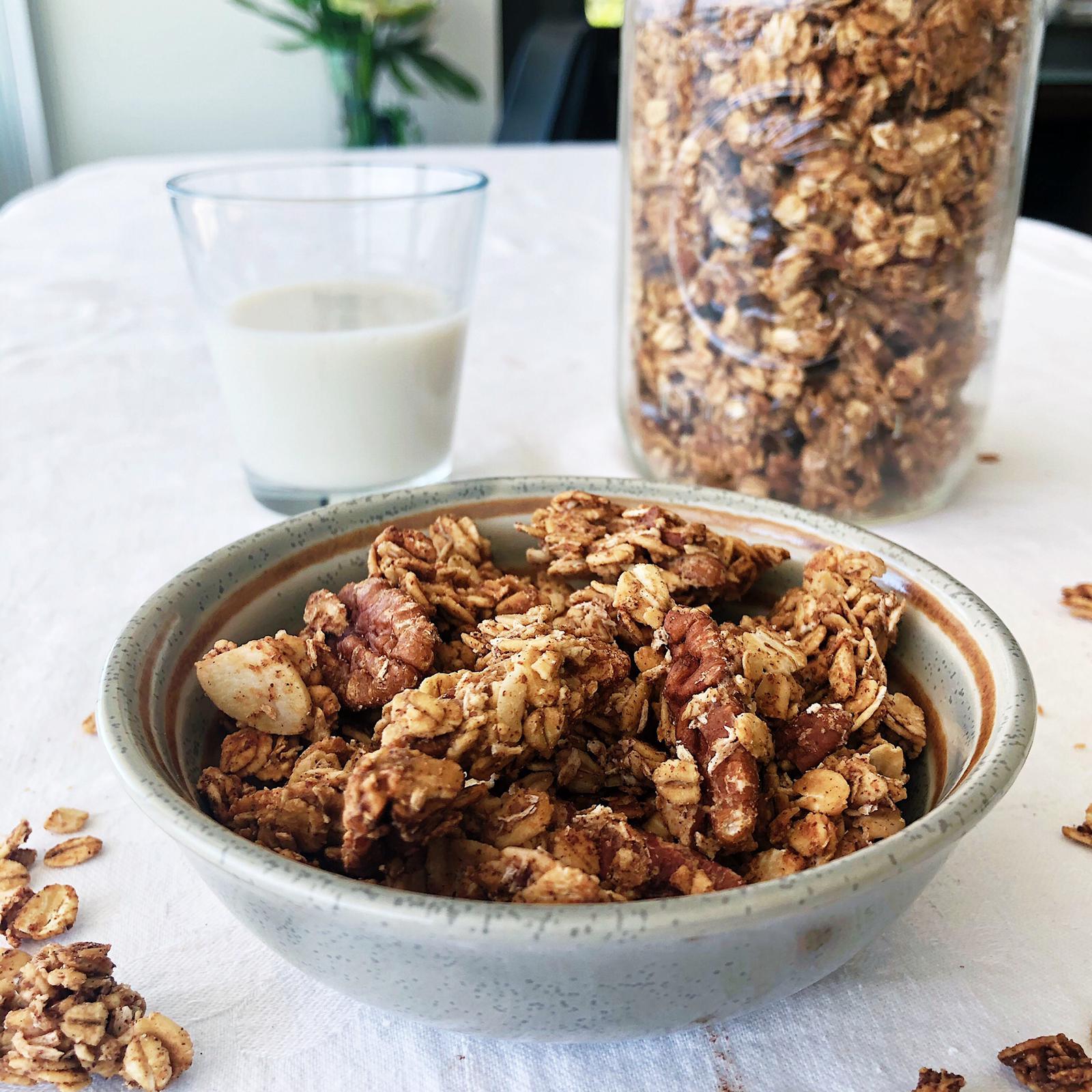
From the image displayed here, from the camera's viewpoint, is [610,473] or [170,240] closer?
[610,473]

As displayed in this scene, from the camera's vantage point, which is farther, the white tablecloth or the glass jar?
the glass jar

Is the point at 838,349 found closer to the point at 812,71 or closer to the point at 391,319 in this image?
the point at 812,71

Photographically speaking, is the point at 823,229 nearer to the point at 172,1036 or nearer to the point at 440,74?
the point at 172,1036

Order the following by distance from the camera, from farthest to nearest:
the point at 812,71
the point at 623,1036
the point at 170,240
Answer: the point at 170,240 < the point at 812,71 < the point at 623,1036

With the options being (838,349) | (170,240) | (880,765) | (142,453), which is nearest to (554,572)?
(880,765)

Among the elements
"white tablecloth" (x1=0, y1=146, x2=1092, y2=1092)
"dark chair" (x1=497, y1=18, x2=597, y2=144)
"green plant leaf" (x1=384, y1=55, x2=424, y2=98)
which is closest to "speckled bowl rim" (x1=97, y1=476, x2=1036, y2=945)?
"white tablecloth" (x1=0, y1=146, x2=1092, y2=1092)

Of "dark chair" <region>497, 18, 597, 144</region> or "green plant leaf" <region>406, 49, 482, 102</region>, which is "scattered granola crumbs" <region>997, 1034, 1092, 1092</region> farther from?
"green plant leaf" <region>406, 49, 482, 102</region>

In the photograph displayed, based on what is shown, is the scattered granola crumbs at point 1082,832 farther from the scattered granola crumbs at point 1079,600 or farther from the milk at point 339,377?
the milk at point 339,377
